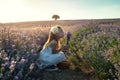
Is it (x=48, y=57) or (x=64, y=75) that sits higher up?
(x=48, y=57)

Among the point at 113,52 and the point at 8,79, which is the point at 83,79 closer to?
the point at 113,52

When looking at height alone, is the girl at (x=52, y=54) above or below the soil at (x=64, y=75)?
above

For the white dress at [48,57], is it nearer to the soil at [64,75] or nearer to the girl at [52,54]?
the girl at [52,54]

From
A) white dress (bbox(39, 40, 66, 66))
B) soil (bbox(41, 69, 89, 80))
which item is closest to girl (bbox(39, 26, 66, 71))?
white dress (bbox(39, 40, 66, 66))

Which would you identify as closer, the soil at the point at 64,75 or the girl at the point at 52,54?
the soil at the point at 64,75

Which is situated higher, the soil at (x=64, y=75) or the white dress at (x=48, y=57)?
the white dress at (x=48, y=57)

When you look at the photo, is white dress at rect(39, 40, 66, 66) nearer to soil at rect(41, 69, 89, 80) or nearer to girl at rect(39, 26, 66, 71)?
girl at rect(39, 26, 66, 71)

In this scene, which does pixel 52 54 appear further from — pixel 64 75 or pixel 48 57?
pixel 64 75

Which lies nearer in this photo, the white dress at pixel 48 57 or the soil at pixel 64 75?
the soil at pixel 64 75

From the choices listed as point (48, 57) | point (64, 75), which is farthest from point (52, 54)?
point (64, 75)

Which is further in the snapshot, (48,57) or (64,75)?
(48,57)

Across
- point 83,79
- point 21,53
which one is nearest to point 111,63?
point 83,79

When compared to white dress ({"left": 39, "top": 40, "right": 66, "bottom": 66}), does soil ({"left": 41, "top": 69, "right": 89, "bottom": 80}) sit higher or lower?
lower

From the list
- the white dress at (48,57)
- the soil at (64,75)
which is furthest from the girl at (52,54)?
the soil at (64,75)
